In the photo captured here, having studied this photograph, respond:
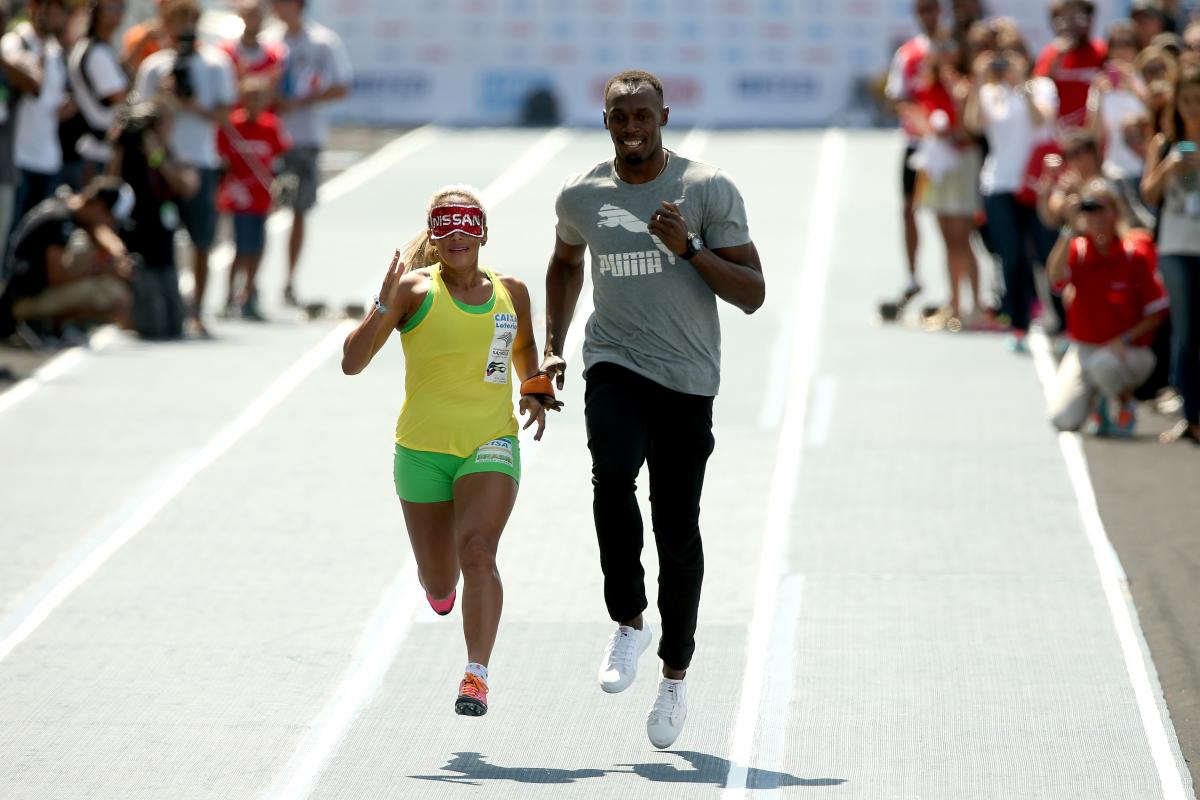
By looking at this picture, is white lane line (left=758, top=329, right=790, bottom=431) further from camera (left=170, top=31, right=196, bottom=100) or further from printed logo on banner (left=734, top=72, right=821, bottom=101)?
printed logo on banner (left=734, top=72, right=821, bottom=101)

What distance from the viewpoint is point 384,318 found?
6.44m

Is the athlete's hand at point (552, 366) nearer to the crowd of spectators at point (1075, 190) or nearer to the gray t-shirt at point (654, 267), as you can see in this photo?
the gray t-shirt at point (654, 267)

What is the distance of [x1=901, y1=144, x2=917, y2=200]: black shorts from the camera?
1499 cm

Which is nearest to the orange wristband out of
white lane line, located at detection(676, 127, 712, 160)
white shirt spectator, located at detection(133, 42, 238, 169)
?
white shirt spectator, located at detection(133, 42, 238, 169)

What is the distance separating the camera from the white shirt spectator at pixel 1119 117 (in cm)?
1351

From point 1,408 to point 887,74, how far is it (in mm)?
16146

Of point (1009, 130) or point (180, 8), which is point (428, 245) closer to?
point (1009, 130)

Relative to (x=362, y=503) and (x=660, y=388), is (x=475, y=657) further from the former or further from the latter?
(x=362, y=503)

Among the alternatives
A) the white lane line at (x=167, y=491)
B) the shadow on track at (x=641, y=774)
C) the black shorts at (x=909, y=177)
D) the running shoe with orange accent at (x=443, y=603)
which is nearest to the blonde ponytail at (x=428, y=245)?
the running shoe with orange accent at (x=443, y=603)

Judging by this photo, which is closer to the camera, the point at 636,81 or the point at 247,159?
the point at 636,81

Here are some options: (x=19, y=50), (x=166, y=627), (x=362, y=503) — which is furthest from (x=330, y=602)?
(x=19, y=50)

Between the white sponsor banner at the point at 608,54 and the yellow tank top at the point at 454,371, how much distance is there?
19.7 m

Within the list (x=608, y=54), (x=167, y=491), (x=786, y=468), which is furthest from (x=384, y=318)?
(x=608, y=54)

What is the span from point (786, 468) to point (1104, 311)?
6.84 feet
